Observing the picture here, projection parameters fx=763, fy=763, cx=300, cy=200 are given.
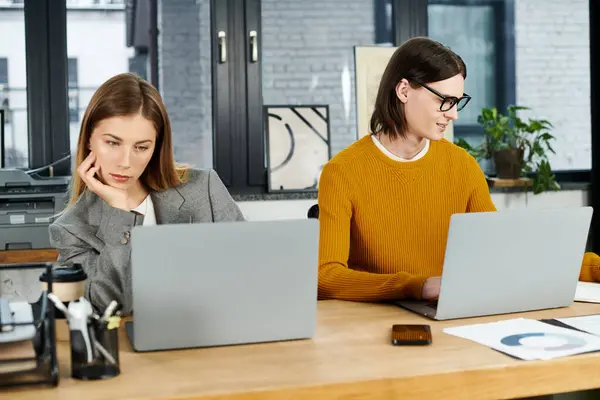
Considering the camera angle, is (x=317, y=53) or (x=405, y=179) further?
(x=317, y=53)

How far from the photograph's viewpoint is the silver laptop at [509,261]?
1462 millimetres

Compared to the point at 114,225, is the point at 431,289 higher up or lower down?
lower down

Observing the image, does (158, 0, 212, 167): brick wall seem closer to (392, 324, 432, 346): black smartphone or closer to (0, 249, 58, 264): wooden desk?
(0, 249, 58, 264): wooden desk

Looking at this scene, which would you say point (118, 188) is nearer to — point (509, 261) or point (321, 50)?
point (509, 261)

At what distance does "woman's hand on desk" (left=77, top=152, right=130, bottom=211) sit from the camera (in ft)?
6.10

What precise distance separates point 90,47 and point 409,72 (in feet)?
6.89

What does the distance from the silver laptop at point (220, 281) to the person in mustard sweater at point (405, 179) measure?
65 cm

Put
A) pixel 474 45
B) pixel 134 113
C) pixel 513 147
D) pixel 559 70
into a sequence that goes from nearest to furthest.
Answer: pixel 134 113
pixel 513 147
pixel 474 45
pixel 559 70

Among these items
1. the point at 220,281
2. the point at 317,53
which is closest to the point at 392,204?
the point at 220,281

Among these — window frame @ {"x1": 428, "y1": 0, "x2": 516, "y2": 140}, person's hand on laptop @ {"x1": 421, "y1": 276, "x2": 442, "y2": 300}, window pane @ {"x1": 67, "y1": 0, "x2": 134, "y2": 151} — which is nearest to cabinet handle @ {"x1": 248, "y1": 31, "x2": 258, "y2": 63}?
window pane @ {"x1": 67, "y1": 0, "x2": 134, "y2": 151}

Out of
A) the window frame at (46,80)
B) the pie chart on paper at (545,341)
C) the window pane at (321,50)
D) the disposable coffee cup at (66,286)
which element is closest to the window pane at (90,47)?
the window frame at (46,80)

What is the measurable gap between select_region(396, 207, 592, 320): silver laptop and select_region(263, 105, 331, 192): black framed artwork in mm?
2105

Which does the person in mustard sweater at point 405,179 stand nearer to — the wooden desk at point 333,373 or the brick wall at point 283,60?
the wooden desk at point 333,373

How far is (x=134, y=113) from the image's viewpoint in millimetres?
1815
